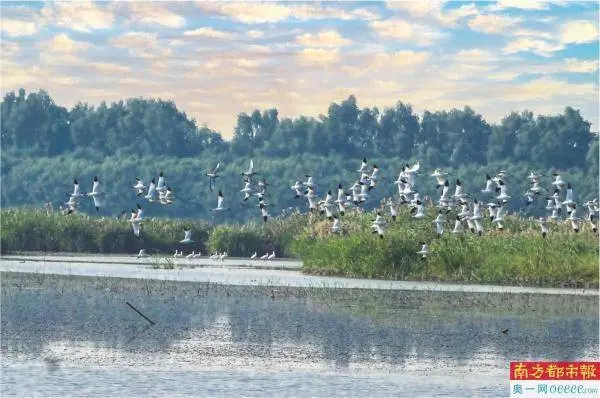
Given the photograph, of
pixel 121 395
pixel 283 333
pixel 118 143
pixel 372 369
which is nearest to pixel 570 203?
pixel 283 333

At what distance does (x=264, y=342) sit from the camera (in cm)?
2553

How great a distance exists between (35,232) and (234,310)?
2179 centimetres

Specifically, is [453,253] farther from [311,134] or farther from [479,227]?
[311,134]

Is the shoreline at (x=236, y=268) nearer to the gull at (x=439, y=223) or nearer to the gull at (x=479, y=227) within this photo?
the gull at (x=439, y=223)

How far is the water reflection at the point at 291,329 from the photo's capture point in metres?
24.7

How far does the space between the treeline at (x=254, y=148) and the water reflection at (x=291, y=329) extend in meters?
55.1

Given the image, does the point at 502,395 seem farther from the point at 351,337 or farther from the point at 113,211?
the point at 113,211

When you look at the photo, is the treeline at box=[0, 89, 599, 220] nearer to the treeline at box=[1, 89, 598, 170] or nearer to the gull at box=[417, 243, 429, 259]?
the treeline at box=[1, 89, 598, 170]

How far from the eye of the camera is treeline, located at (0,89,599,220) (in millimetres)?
92750

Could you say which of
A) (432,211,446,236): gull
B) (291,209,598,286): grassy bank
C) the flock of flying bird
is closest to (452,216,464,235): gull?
the flock of flying bird

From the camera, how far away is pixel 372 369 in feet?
74.0

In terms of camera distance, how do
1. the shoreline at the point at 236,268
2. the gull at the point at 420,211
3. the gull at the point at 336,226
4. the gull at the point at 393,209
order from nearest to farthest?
the shoreline at the point at 236,268, the gull at the point at 420,211, the gull at the point at 393,209, the gull at the point at 336,226


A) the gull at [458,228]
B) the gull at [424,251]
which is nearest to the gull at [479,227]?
the gull at [458,228]

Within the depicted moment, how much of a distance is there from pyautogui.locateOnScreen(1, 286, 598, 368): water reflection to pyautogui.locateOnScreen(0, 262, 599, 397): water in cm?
3
